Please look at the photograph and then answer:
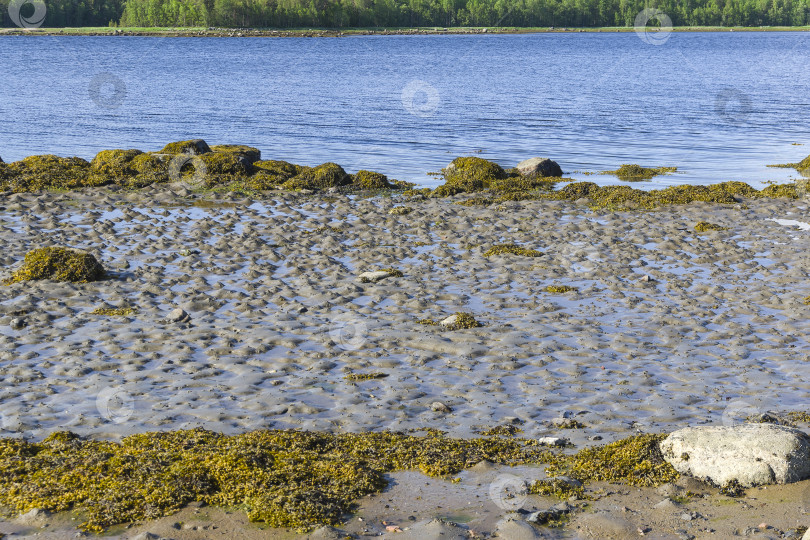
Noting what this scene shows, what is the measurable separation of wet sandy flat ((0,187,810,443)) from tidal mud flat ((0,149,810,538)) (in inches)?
1.9

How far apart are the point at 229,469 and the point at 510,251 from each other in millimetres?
10455

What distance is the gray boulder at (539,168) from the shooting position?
27141mm

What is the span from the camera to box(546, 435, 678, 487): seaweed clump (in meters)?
8.30

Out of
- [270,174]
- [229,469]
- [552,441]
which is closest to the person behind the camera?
[229,469]

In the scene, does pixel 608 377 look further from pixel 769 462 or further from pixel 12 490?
pixel 12 490

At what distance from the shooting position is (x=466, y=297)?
571 inches

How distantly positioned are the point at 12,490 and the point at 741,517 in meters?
7.24

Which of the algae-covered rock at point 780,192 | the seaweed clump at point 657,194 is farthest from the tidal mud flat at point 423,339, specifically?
the algae-covered rock at point 780,192

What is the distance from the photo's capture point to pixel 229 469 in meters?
8.30

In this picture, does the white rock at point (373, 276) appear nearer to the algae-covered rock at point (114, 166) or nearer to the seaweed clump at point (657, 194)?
the seaweed clump at point (657, 194)

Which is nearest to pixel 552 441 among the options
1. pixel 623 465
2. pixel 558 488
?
pixel 623 465

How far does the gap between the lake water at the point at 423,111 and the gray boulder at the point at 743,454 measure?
19671mm

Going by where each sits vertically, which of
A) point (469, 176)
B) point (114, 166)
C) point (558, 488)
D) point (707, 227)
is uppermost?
point (114, 166)

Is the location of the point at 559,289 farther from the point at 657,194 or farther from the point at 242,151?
the point at 242,151
